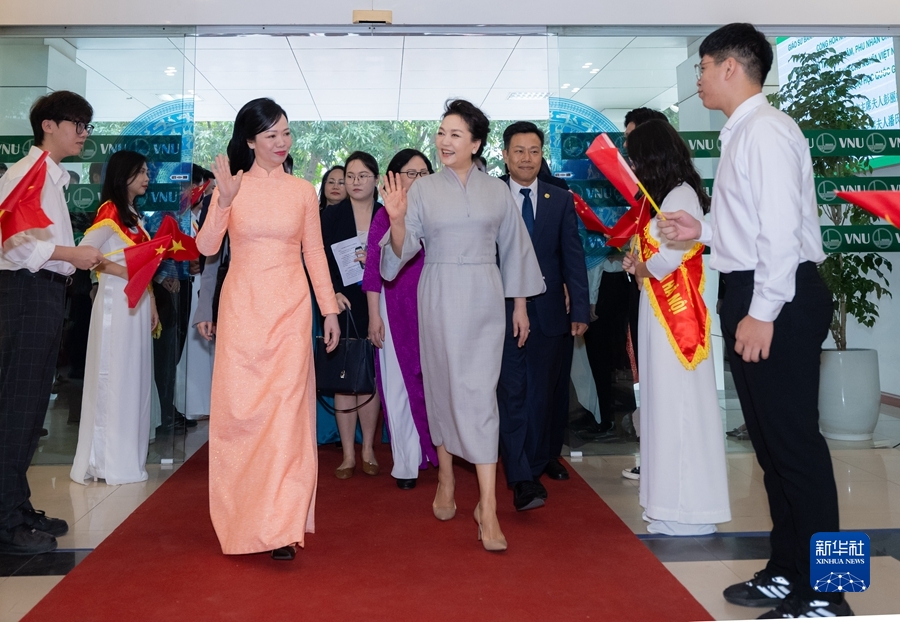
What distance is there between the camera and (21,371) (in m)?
3.33

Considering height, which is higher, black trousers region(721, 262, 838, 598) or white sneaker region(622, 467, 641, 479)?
black trousers region(721, 262, 838, 598)

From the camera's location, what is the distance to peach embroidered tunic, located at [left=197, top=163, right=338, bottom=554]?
→ 3170mm

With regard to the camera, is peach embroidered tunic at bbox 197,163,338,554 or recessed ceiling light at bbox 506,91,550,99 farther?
recessed ceiling light at bbox 506,91,550,99

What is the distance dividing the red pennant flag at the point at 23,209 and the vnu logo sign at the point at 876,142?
473cm

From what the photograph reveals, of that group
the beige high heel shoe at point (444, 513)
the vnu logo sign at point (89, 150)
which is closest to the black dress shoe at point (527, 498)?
the beige high heel shoe at point (444, 513)

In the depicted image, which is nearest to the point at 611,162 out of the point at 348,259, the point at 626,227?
the point at 626,227

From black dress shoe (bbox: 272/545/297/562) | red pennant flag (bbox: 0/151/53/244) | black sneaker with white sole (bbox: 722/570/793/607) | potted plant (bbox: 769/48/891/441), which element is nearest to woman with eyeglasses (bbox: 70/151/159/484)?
red pennant flag (bbox: 0/151/53/244)

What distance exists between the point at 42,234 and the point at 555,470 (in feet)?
9.04

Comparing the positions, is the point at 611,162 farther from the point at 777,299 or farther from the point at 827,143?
the point at 827,143

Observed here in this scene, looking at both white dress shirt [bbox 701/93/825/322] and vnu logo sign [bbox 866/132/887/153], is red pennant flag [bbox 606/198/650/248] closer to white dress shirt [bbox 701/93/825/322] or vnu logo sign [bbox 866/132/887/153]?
white dress shirt [bbox 701/93/825/322]

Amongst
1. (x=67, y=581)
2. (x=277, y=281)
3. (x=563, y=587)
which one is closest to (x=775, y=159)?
(x=563, y=587)

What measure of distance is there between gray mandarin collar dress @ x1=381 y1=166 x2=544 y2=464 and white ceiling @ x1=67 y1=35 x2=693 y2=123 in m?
2.01

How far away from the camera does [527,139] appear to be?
425cm

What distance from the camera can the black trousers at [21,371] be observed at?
331 cm
